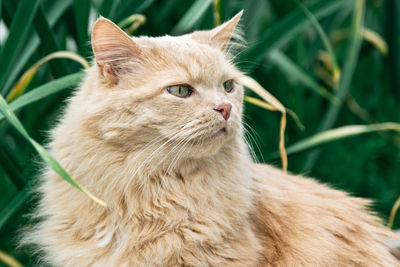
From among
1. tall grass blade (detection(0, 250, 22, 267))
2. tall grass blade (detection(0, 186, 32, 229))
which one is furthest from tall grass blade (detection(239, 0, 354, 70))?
tall grass blade (detection(0, 250, 22, 267))

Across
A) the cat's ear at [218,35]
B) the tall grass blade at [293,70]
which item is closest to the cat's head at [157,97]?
the cat's ear at [218,35]

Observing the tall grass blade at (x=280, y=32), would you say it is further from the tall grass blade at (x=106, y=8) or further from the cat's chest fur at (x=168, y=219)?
the cat's chest fur at (x=168, y=219)

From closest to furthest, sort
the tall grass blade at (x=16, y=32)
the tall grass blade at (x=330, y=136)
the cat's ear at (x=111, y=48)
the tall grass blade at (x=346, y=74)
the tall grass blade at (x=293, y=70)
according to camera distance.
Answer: the cat's ear at (x=111, y=48) → the tall grass blade at (x=16, y=32) → the tall grass blade at (x=330, y=136) → the tall grass blade at (x=346, y=74) → the tall grass blade at (x=293, y=70)

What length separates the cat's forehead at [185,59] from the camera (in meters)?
1.41

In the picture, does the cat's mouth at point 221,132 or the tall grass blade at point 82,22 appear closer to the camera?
the cat's mouth at point 221,132

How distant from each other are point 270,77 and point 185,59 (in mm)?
1497

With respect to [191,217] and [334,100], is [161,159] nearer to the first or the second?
[191,217]

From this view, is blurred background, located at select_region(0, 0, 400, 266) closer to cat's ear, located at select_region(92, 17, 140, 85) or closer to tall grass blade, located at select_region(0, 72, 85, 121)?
tall grass blade, located at select_region(0, 72, 85, 121)

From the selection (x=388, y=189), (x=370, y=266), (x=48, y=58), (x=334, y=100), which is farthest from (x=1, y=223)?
(x=388, y=189)

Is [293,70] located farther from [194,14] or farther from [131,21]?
[131,21]

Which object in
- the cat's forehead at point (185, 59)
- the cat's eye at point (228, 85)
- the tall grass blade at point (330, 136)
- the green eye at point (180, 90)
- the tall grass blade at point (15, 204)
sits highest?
the cat's forehead at point (185, 59)

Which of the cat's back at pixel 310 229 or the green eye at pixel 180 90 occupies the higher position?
the green eye at pixel 180 90

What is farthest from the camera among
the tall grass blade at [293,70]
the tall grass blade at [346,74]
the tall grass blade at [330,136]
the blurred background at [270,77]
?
the tall grass blade at [293,70]

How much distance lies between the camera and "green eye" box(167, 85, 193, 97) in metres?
1.38
